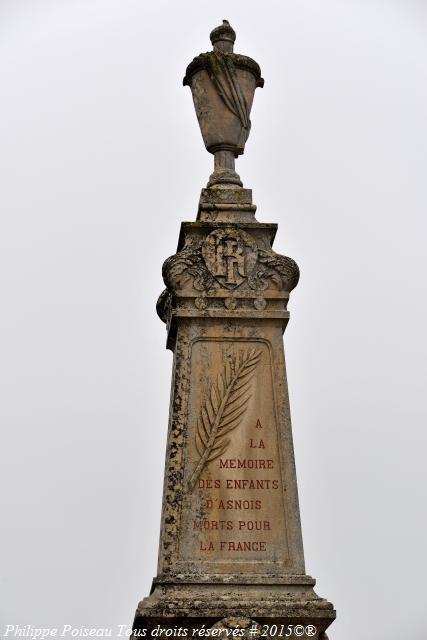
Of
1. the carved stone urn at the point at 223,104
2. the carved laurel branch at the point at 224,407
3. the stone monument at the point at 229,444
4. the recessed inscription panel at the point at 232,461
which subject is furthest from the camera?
the carved stone urn at the point at 223,104

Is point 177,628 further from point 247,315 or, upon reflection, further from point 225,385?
point 247,315

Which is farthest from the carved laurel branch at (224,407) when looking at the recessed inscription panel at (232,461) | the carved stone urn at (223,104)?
the carved stone urn at (223,104)

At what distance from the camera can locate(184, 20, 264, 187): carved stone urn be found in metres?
9.48

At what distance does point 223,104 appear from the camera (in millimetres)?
9508

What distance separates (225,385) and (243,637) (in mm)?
2188

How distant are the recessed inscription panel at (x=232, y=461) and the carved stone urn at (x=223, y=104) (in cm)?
212

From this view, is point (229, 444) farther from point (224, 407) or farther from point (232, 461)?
point (224, 407)

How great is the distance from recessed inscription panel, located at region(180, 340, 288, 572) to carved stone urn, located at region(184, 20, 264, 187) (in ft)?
6.95

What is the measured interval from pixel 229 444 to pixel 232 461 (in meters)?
0.15

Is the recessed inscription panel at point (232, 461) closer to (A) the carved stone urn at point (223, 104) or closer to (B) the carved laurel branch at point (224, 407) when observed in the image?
(B) the carved laurel branch at point (224, 407)

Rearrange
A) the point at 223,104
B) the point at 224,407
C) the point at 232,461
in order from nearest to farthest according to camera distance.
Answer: the point at 232,461 < the point at 224,407 < the point at 223,104

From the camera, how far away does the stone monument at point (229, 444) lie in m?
7.20

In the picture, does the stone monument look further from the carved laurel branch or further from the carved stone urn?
the carved stone urn

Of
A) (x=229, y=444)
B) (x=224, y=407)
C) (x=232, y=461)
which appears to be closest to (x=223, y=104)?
(x=224, y=407)
